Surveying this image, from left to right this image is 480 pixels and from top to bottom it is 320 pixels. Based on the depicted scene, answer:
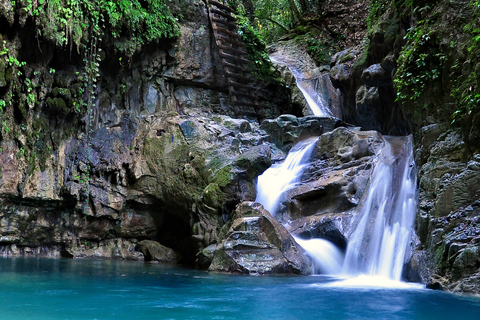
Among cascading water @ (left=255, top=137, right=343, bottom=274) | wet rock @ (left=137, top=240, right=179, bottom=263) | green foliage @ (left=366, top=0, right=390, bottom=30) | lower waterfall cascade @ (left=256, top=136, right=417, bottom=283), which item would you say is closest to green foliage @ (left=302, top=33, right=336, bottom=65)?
cascading water @ (left=255, top=137, right=343, bottom=274)

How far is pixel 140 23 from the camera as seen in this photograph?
1361cm

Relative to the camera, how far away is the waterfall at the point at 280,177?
12092 mm

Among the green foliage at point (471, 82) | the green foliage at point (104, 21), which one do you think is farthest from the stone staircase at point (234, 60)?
the green foliage at point (471, 82)

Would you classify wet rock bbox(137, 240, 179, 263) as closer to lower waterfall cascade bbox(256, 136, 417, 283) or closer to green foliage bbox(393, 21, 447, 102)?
lower waterfall cascade bbox(256, 136, 417, 283)

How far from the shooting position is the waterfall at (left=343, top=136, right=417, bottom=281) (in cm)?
904

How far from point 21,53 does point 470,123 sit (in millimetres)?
9931

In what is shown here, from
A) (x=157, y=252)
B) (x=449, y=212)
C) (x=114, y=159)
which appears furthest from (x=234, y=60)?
(x=449, y=212)

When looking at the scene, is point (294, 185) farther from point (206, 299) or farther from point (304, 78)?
point (304, 78)

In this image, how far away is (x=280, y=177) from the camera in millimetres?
12977

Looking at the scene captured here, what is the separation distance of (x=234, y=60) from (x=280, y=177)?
5.58 m

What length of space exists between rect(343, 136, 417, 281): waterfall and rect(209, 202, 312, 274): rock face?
116 cm

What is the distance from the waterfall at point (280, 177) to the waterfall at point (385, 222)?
233 centimetres

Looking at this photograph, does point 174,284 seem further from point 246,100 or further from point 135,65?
point 246,100

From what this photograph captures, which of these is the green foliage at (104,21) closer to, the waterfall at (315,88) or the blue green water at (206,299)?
the blue green water at (206,299)
